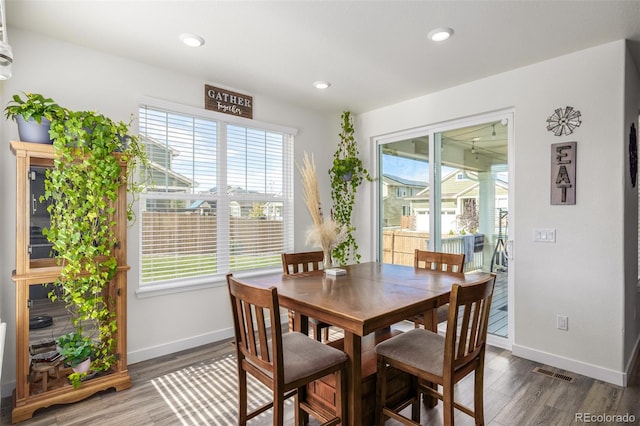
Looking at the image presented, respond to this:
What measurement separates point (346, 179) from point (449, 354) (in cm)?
312

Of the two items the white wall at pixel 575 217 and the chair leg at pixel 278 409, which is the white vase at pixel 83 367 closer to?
the chair leg at pixel 278 409

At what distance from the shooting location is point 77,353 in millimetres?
2381

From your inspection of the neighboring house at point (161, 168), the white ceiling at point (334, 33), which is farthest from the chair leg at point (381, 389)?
the neighboring house at point (161, 168)

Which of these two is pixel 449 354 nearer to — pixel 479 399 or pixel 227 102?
pixel 479 399

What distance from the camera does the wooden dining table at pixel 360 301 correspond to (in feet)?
5.45

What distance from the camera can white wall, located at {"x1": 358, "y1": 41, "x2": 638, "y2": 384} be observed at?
268 cm

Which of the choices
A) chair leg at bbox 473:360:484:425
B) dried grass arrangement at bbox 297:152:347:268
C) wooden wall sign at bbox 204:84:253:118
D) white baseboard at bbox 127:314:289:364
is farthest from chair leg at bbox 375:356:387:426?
wooden wall sign at bbox 204:84:253:118

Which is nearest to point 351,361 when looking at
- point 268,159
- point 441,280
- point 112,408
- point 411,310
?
point 411,310

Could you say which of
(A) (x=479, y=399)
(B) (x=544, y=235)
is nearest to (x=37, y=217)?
(A) (x=479, y=399)

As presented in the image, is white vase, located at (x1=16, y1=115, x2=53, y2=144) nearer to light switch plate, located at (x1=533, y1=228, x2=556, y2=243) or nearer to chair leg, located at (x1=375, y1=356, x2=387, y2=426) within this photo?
chair leg, located at (x1=375, y1=356, x2=387, y2=426)

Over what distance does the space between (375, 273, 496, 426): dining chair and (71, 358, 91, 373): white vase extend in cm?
199

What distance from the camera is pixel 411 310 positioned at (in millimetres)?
1781

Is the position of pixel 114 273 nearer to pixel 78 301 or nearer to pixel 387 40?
Answer: pixel 78 301

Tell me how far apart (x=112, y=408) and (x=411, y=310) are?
83.1 inches
